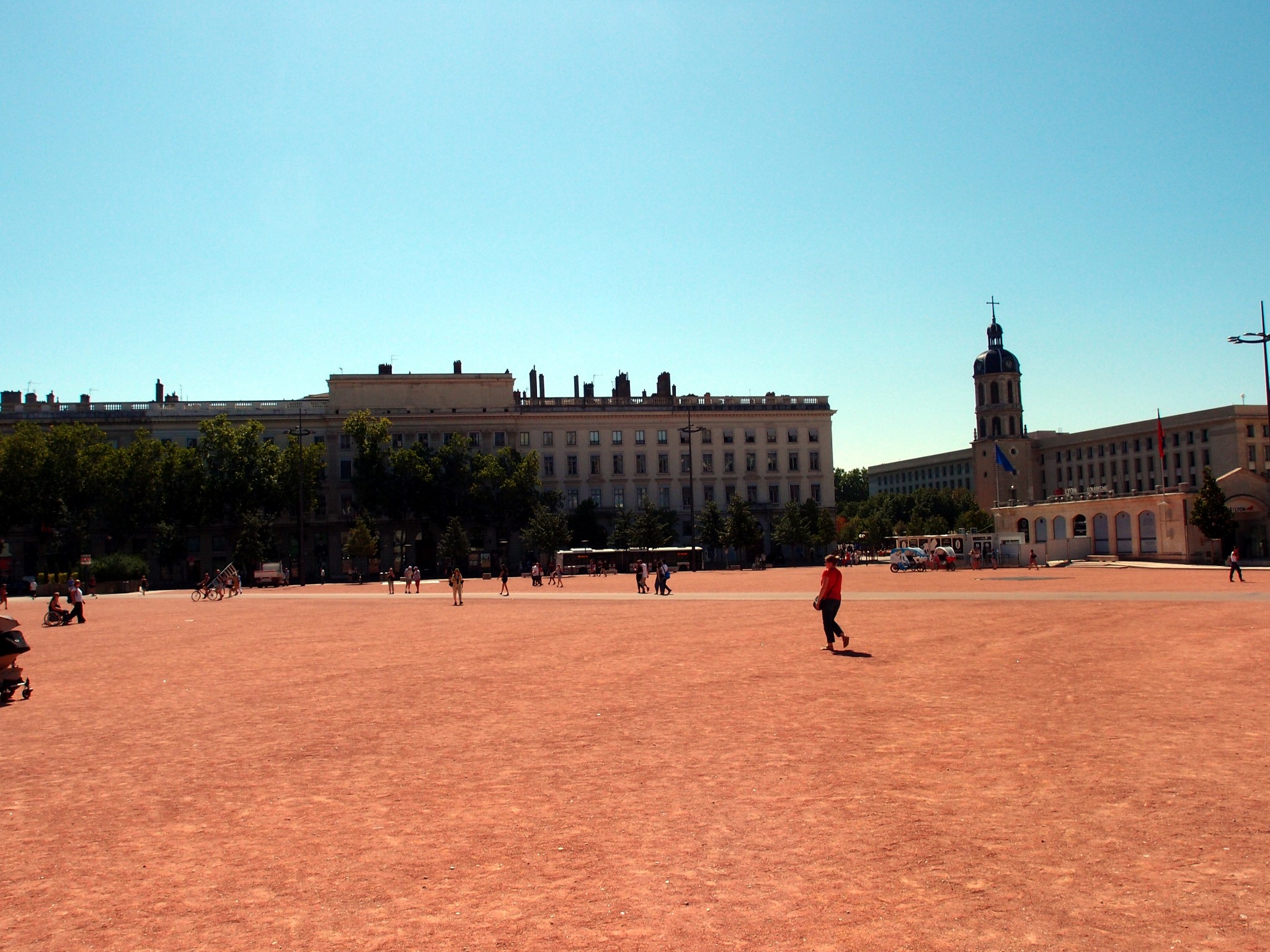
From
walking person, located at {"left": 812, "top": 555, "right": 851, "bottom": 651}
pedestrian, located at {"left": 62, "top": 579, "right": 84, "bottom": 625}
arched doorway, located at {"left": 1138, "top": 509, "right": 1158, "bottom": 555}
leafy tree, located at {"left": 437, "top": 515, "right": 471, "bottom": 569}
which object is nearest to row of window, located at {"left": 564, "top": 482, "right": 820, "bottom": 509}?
leafy tree, located at {"left": 437, "top": 515, "right": 471, "bottom": 569}

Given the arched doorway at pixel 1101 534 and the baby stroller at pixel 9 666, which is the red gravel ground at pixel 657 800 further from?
the arched doorway at pixel 1101 534

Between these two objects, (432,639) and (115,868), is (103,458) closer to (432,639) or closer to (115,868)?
(432,639)

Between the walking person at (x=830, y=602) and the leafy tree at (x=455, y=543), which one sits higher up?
the leafy tree at (x=455, y=543)

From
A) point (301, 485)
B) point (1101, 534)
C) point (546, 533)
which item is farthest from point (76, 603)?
point (1101, 534)

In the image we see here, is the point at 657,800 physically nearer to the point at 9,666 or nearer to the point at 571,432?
the point at 9,666

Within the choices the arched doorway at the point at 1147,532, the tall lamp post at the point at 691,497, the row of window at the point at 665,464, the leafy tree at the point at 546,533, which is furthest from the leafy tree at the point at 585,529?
the arched doorway at the point at 1147,532

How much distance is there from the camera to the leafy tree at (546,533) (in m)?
86.1

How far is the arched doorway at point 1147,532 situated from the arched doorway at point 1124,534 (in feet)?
2.34

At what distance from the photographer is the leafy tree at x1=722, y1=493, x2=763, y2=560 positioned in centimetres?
8862

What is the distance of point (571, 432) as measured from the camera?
9862 cm

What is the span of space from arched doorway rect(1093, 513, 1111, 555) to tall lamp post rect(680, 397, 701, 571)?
28.6 m

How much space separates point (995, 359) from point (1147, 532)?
79762mm

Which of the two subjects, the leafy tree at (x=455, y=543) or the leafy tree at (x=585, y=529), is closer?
the leafy tree at (x=455, y=543)

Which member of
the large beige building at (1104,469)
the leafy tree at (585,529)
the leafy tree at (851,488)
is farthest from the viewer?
the leafy tree at (851,488)
